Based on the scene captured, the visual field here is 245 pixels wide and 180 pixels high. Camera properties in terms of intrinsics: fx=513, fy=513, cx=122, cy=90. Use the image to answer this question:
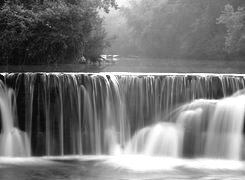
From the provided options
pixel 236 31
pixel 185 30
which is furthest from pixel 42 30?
pixel 185 30

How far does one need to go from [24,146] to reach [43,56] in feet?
23.1

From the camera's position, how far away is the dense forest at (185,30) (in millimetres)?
31219

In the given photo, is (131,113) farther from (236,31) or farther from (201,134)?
(236,31)

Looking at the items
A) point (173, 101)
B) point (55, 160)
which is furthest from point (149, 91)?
point (55, 160)

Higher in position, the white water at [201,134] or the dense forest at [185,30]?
the dense forest at [185,30]

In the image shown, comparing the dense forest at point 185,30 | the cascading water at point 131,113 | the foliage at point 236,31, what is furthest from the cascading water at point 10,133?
the foliage at point 236,31

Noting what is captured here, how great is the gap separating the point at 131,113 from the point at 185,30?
28.0 meters

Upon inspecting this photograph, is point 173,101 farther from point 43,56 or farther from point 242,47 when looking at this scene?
point 242,47

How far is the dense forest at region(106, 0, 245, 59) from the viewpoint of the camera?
31.2 metres

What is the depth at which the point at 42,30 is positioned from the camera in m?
19.7

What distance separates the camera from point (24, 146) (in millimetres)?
13781

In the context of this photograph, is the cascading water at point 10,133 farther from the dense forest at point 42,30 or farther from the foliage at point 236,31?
the foliage at point 236,31

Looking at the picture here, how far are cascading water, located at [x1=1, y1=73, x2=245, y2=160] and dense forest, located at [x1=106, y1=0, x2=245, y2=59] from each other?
51.1 feet

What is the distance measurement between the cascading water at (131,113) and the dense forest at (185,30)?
15.6m
